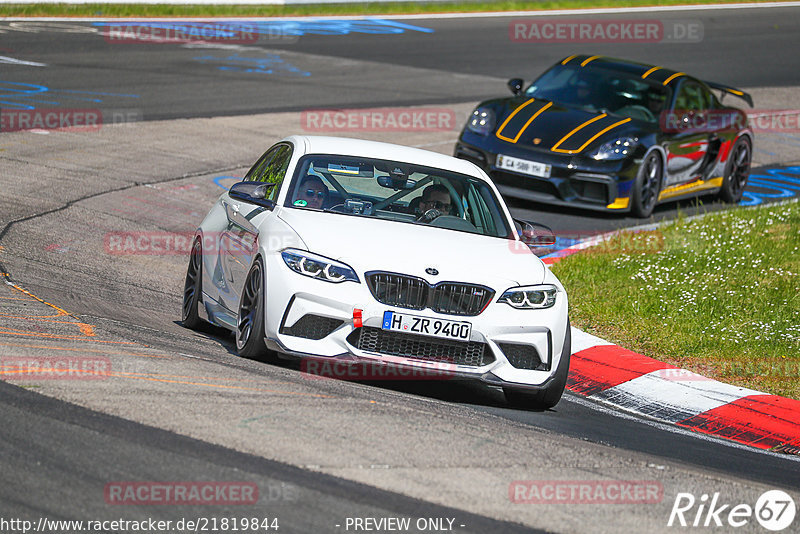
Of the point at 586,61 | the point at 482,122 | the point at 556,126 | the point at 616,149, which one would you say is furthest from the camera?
the point at 586,61

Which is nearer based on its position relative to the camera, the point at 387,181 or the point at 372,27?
Answer: the point at 387,181

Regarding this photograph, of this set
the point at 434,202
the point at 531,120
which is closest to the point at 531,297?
the point at 434,202

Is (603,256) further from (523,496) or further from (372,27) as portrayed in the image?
(372,27)

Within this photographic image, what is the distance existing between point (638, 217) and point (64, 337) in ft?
29.1

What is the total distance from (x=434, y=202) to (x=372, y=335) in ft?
5.23

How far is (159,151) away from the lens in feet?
48.9

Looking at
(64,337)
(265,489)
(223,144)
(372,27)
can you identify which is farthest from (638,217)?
(372,27)

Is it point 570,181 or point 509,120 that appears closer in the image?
point 570,181

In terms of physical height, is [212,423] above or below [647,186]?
above

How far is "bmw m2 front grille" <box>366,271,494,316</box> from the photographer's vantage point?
684cm

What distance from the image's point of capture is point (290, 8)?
1144 inches

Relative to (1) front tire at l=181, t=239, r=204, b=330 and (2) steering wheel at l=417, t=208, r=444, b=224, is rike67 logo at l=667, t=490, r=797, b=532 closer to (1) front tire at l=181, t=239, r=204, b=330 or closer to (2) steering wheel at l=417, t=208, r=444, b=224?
(2) steering wheel at l=417, t=208, r=444, b=224

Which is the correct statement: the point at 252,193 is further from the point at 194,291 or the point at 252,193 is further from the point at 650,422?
the point at 650,422

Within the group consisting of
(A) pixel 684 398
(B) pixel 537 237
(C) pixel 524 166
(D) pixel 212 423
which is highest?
(B) pixel 537 237
